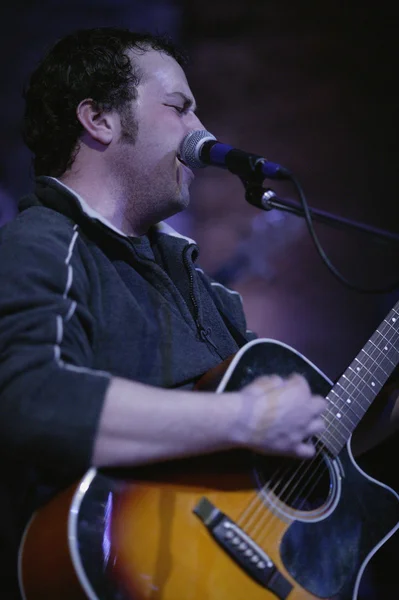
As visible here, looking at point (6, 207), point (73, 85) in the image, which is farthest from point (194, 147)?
point (6, 207)

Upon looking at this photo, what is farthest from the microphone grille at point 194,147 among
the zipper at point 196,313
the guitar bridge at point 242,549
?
the guitar bridge at point 242,549

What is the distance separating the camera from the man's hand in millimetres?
1159

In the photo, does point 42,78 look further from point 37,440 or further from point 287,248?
point 287,248

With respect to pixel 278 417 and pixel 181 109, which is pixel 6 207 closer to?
pixel 181 109

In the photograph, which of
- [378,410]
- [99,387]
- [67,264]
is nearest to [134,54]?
[67,264]

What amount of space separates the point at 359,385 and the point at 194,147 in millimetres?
766

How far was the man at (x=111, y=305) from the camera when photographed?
42.8 inches

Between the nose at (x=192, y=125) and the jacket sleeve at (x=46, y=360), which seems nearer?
the jacket sleeve at (x=46, y=360)

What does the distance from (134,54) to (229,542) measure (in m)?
1.54

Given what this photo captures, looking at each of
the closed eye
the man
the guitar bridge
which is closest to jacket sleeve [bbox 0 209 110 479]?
the man

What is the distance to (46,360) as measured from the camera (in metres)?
1.12

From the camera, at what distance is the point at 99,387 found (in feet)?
3.61

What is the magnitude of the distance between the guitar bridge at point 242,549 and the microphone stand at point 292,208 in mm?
659

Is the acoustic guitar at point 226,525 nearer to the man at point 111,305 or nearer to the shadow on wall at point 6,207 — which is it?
the man at point 111,305
